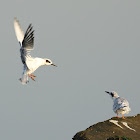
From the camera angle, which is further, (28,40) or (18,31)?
(18,31)

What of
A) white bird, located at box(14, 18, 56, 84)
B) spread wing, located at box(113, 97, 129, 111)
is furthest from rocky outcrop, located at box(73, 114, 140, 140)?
white bird, located at box(14, 18, 56, 84)

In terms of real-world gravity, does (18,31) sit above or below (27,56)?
above

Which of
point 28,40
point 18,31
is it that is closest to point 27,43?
point 28,40

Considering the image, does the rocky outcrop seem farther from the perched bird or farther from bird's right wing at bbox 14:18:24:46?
bird's right wing at bbox 14:18:24:46

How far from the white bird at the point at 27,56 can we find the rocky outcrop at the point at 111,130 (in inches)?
183

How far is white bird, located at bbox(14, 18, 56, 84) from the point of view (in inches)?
844

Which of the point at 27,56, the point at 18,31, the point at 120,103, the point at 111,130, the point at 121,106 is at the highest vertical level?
the point at 18,31

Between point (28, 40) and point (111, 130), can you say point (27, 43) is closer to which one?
point (28, 40)

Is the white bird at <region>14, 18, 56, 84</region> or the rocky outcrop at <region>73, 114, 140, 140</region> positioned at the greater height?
the white bird at <region>14, 18, 56, 84</region>

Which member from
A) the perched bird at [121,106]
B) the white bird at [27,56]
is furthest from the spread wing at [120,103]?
the white bird at [27,56]

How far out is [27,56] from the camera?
2225 cm

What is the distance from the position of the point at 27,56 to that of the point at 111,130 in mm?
6905

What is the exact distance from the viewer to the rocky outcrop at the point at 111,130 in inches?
960

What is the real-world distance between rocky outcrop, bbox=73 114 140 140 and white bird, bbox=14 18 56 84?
4644mm
